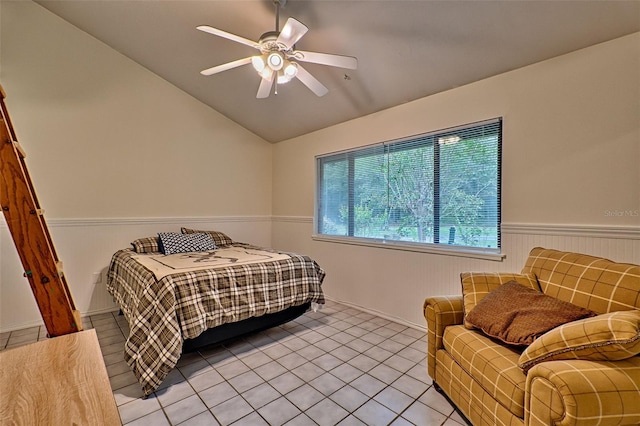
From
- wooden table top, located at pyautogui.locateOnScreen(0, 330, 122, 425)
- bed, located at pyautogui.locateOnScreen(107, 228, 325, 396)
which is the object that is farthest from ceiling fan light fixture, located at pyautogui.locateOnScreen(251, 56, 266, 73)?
wooden table top, located at pyautogui.locateOnScreen(0, 330, 122, 425)

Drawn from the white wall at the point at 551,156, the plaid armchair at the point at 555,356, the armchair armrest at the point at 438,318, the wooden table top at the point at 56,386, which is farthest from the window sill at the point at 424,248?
the wooden table top at the point at 56,386

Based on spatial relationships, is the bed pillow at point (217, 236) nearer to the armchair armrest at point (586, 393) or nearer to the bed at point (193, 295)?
the bed at point (193, 295)

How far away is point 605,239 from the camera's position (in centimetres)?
204

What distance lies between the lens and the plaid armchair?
3.56ft

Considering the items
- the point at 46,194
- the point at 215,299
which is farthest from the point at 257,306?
the point at 46,194

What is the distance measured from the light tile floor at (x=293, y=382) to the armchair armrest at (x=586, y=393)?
2.43 ft

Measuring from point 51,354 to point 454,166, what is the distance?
302 cm

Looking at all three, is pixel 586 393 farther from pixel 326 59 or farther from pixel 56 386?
pixel 326 59

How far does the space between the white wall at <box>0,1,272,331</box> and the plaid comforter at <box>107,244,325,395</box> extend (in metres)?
0.65

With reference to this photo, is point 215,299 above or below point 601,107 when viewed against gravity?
below

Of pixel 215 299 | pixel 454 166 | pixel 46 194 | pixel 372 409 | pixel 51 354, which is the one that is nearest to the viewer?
pixel 51 354

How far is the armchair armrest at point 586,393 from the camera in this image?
106 cm

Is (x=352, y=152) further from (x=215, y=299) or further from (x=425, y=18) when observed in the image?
(x=215, y=299)

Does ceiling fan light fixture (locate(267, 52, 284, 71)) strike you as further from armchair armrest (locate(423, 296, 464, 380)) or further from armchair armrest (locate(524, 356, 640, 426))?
armchair armrest (locate(524, 356, 640, 426))
